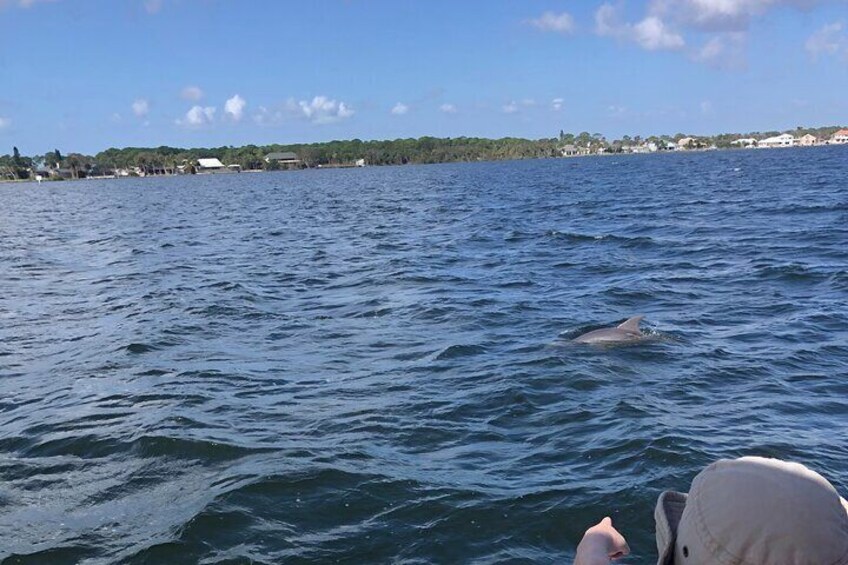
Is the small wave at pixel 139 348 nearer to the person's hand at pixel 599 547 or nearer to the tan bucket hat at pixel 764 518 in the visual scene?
the person's hand at pixel 599 547

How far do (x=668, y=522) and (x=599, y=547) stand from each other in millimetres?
702

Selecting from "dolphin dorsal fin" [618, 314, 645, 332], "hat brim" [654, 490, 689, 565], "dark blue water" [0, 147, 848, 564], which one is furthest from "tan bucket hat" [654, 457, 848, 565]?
"dolphin dorsal fin" [618, 314, 645, 332]

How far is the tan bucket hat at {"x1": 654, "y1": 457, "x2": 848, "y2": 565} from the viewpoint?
227cm

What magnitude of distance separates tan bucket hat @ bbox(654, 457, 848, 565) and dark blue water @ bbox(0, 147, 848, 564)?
13.8ft

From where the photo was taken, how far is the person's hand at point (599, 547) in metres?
3.29

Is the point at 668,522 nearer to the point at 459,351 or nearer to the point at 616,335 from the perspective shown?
the point at 459,351

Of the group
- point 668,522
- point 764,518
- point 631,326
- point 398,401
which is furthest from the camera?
point 631,326

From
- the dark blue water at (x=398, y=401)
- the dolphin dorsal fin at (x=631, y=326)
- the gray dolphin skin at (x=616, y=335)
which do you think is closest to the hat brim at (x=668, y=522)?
the dark blue water at (x=398, y=401)

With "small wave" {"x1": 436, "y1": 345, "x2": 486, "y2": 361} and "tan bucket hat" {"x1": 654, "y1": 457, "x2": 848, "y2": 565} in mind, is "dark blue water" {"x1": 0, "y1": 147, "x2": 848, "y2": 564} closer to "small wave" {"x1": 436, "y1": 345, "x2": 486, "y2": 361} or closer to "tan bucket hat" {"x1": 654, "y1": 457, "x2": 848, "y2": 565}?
"small wave" {"x1": 436, "y1": 345, "x2": 486, "y2": 361}

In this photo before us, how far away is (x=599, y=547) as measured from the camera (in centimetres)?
338

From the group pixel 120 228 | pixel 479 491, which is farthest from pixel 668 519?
pixel 120 228

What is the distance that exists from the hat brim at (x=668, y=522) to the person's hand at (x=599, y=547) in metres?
0.52

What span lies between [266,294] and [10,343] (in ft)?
20.8

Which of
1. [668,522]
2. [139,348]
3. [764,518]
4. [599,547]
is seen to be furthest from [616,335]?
[764,518]
